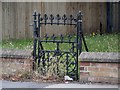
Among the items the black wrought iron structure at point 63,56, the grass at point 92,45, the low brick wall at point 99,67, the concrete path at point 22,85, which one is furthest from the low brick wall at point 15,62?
the grass at point 92,45

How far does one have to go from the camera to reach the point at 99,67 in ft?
24.8

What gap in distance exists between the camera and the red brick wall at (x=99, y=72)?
24.5 ft

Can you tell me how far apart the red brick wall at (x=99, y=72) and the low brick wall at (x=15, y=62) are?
3.81 feet

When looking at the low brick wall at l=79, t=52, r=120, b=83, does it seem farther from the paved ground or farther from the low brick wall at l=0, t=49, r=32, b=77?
the low brick wall at l=0, t=49, r=32, b=77

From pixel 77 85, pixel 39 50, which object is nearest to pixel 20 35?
pixel 39 50

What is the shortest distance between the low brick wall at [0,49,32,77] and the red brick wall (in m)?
1.16

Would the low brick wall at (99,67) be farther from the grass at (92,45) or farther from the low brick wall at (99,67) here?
the grass at (92,45)

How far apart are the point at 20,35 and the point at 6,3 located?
1.28m

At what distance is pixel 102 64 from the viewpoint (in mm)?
7527

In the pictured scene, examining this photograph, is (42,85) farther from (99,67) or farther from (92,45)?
(92,45)

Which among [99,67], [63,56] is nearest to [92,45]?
[63,56]

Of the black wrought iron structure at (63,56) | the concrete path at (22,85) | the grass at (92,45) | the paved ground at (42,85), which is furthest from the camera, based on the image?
the grass at (92,45)

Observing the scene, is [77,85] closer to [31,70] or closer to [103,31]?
[31,70]

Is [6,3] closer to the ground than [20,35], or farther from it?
farther from it
